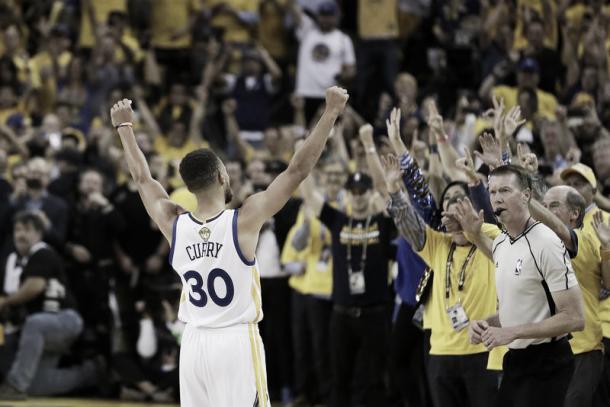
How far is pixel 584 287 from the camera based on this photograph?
851 centimetres

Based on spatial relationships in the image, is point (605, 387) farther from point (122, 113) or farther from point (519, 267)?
point (122, 113)

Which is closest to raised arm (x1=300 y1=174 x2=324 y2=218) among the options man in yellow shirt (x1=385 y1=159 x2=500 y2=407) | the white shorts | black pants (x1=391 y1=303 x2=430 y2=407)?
black pants (x1=391 y1=303 x2=430 y2=407)

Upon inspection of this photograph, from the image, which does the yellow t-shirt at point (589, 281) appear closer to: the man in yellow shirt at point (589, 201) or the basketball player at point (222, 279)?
the man in yellow shirt at point (589, 201)

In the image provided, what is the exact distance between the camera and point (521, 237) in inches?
281

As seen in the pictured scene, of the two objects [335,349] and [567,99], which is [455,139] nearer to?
[567,99]

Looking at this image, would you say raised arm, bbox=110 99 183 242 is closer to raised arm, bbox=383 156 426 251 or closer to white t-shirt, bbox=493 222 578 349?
white t-shirt, bbox=493 222 578 349

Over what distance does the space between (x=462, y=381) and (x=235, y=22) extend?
11648 millimetres

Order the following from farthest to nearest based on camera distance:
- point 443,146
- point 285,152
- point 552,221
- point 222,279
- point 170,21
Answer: point 170,21
point 285,152
point 443,146
point 552,221
point 222,279

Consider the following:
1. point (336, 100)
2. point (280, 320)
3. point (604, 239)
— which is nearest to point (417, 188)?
point (604, 239)

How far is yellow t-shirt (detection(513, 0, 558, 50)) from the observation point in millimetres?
16609

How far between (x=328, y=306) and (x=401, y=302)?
1.95m

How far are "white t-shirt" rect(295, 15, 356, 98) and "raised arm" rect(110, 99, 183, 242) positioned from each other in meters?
10.4

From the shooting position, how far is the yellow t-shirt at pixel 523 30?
16609 millimetres

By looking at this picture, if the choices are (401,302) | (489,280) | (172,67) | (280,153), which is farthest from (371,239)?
(172,67)
